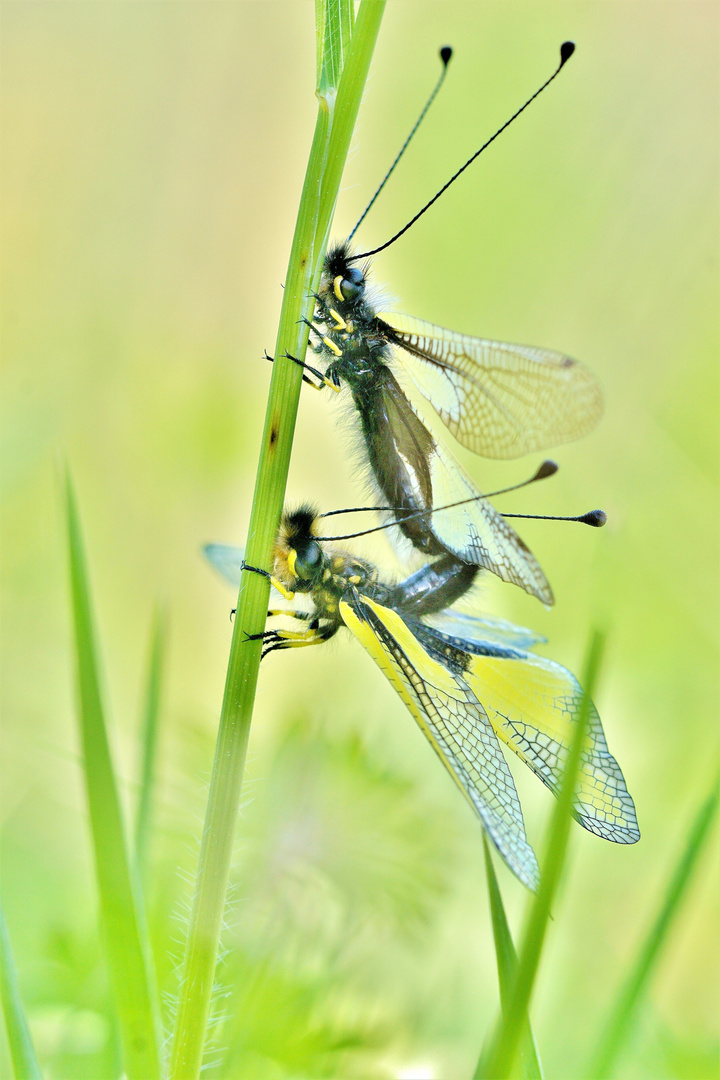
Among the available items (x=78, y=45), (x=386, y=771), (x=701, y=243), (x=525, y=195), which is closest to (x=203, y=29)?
(x=78, y=45)

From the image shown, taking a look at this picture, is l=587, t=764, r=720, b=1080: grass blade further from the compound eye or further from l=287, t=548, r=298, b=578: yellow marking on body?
the compound eye

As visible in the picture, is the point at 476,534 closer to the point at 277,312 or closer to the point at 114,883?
the point at 114,883

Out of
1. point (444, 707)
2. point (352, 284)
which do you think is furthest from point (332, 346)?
point (444, 707)

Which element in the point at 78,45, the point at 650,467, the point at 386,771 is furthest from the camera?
the point at 78,45

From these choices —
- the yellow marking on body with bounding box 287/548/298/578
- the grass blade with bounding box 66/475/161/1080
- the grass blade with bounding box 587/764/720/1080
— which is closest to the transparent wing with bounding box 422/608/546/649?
the yellow marking on body with bounding box 287/548/298/578

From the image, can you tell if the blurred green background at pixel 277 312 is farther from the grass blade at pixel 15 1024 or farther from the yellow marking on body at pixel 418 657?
Result: the grass blade at pixel 15 1024

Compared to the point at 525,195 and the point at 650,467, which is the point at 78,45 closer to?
the point at 525,195
